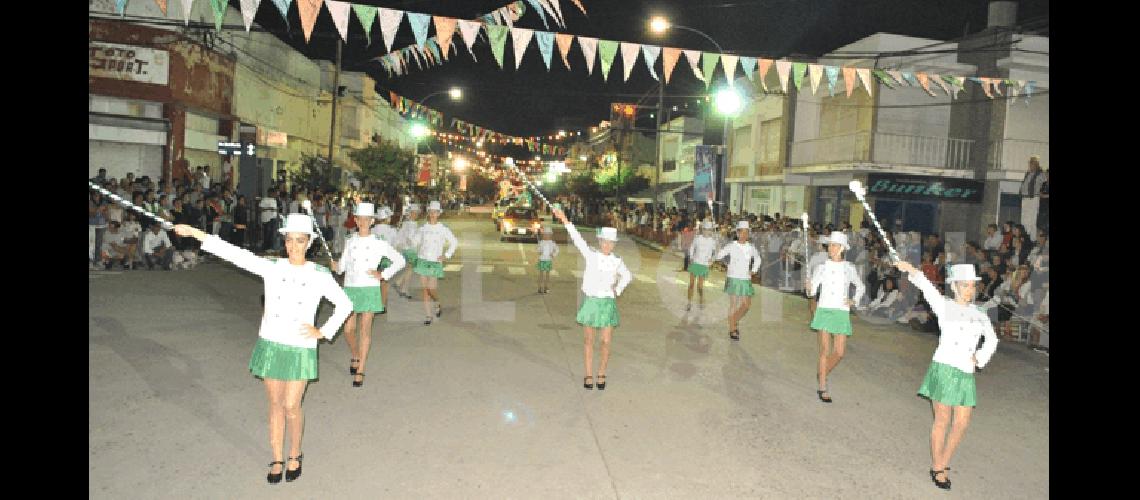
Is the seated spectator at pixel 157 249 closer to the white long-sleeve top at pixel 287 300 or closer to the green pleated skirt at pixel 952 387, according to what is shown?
the white long-sleeve top at pixel 287 300

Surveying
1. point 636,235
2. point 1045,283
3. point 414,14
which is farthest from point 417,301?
point 636,235

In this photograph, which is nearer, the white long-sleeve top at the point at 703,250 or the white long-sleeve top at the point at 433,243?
the white long-sleeve top at the point at 433,243

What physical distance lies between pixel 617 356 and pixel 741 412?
2624mm

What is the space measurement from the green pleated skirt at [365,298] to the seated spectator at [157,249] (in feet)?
33.4

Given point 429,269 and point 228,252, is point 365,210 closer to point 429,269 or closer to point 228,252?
point 429,269

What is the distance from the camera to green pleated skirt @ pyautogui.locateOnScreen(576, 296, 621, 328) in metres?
7.90

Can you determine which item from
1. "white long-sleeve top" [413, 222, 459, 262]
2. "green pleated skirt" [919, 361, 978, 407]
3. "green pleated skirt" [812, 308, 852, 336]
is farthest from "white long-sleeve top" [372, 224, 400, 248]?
"green pleated skirt" [919, 361, 978, 407]

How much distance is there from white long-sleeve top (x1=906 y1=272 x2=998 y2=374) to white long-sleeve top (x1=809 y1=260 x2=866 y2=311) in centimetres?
225

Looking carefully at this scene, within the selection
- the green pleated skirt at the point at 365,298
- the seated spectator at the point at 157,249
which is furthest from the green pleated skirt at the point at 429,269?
the seated spectator at the point at 157,249

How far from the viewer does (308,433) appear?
602cm

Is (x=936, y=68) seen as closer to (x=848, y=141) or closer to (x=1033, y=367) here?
(x=848, y=141)

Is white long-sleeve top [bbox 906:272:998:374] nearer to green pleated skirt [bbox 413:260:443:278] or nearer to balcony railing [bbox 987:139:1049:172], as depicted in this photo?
green pleated skirt [bbox 413:260:443:278]

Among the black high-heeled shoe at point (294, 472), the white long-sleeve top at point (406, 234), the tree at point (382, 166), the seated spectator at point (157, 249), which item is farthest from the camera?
the tree at point (382, 166)

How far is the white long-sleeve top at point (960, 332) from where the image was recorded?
217 inches
